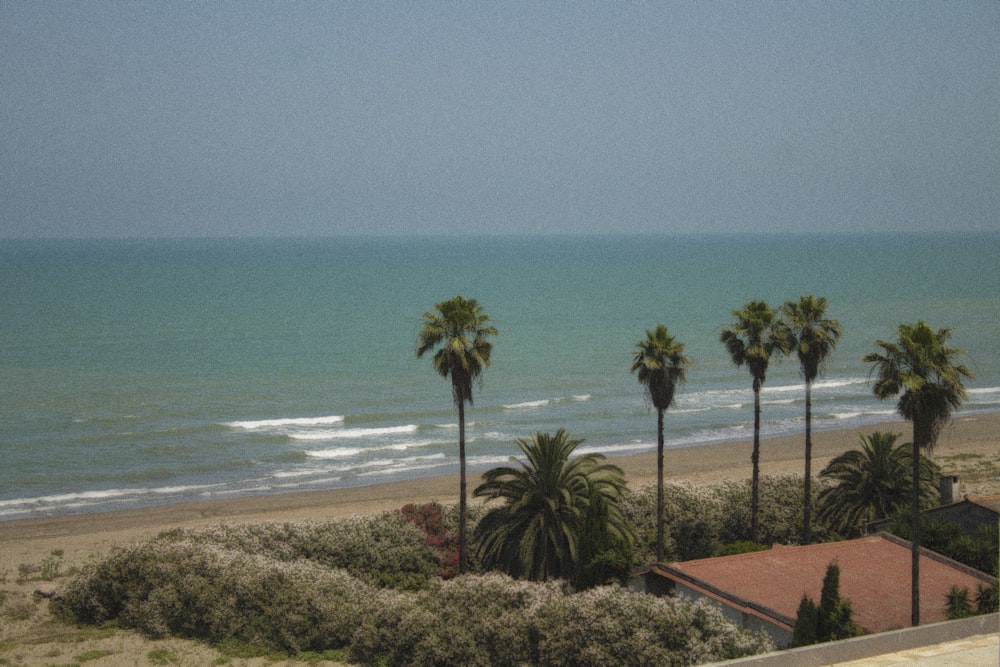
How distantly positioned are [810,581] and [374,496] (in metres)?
26.0

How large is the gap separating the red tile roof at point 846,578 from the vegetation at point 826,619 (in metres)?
1.67

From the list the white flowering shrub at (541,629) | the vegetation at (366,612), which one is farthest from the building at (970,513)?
the vegetation at (366,612)

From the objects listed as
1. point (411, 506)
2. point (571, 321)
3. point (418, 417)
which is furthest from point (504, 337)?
point (411, 506)

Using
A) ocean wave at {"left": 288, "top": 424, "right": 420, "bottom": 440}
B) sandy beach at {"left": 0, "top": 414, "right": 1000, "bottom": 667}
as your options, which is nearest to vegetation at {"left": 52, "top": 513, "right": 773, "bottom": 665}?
sandy beach at {"left": 0, "top": 414, "right": 1000, "bottom": 667}

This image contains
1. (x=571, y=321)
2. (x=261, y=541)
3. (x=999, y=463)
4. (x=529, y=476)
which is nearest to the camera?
(x=529, y=476)

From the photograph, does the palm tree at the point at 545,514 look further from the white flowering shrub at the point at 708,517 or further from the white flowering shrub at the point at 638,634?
the white flowering shrub at the point at 708,517

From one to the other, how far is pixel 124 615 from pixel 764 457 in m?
37.3

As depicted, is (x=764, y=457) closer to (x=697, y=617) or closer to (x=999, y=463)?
(x=999, y=463)

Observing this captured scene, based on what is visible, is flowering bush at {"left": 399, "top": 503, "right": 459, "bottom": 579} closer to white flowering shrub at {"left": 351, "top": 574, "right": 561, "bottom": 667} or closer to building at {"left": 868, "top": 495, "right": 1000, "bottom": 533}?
white flowering shrub at {"left": 351, "top": 574, "right": 561, "bottom": 667}

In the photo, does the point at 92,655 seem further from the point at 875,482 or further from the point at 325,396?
the point at 325,396

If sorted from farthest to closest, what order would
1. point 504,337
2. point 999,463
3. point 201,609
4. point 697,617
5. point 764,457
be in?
point 504,337
point 764,457
point 999,463
point 201,609
point 697,617

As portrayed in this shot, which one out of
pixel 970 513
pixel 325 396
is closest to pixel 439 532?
pixel 970 513

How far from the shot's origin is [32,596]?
1310 inches

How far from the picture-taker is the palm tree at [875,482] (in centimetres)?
3619
